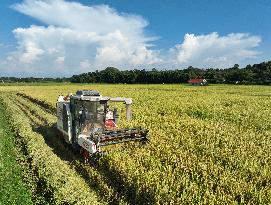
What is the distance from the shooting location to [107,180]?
11.8 metres

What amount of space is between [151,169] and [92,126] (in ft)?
14.7

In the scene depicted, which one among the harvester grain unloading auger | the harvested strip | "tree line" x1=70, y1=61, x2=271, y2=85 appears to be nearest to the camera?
the harvested strip

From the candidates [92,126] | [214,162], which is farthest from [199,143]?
[92,126]

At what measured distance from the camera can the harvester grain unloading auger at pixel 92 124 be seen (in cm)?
1401

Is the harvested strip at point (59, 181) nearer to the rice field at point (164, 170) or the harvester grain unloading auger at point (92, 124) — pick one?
the rice field at point (164, 170)

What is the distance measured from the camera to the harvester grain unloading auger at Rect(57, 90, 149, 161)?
46.0 ft

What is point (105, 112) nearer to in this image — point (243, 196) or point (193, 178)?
point (193, 178)

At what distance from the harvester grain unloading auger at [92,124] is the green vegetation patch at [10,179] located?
2562 millimetres

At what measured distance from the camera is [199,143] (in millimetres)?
14273

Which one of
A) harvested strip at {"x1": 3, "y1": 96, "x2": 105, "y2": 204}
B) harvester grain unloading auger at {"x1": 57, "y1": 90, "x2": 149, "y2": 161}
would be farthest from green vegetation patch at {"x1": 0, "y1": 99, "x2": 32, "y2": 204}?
harvester grain unloading auger at {"x1": 57, "y1": 90, "x2": 149, "y2": 161}

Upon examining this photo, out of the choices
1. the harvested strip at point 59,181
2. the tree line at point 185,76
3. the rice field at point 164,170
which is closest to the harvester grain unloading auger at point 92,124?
the rice field at point 164,170

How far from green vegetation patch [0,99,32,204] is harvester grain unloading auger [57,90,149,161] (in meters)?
2.56

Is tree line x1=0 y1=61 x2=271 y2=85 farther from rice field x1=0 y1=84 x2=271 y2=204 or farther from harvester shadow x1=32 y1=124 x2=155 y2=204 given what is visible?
harvester shadow x1=32 y1=124 x2=155 y2=204

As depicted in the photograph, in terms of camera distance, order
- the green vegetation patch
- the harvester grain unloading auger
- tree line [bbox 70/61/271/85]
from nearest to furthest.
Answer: the green vegetation patch < the harvester grain unloading auger < tree line [bbox 70/61/271/85]
